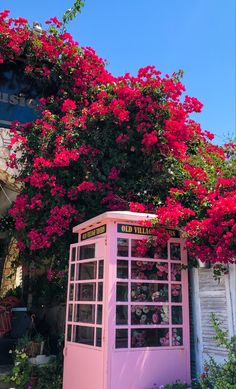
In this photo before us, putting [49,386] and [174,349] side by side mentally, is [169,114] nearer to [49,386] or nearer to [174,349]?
[174,349]

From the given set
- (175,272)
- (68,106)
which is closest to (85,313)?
(175,272)

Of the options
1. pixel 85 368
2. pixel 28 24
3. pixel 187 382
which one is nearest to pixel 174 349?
pixel 187 382

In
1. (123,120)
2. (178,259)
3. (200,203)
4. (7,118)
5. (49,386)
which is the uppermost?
(7,118)

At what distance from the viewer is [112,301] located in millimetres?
5070

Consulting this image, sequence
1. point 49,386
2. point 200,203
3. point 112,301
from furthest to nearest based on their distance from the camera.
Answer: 1. point 49,386
2. point 200,203
3. point 112,301

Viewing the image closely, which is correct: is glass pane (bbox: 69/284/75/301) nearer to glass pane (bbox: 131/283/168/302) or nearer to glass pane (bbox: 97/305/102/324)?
glass pane (bbox: 97/305/102/324)

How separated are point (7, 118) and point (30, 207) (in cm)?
240

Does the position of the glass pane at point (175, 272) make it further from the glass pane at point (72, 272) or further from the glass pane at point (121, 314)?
the glass pane at point (72, 272)

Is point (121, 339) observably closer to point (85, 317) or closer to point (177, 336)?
point (85, 317)

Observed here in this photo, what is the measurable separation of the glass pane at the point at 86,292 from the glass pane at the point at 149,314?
23.6 inches

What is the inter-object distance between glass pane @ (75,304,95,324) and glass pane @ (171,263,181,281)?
125cm

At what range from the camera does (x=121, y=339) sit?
5066 mm

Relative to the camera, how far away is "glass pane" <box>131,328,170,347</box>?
5.20 metres

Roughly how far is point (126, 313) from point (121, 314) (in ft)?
0.24
